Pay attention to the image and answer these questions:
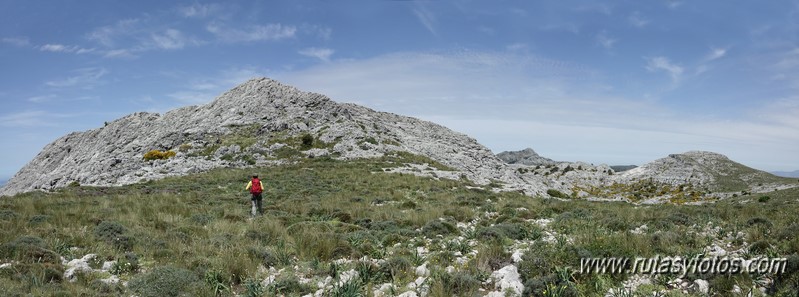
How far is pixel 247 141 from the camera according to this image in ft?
184

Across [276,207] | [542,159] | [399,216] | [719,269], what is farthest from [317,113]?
[542,159]

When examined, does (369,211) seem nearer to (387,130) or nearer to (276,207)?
(276,207)

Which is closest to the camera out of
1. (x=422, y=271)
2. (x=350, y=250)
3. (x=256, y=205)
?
(x=422, y=271)

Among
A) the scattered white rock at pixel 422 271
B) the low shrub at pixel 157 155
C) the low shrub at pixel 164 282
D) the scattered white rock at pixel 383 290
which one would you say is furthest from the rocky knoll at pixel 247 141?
the low shrub at pixel 164 282

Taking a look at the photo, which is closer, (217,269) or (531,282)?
(531,282)

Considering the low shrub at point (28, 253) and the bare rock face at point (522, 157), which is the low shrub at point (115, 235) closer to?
the low shrub at point (28, 253)

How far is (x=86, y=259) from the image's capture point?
9.00 metres

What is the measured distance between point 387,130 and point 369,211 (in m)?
51.6

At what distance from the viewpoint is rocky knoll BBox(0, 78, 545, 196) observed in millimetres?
48000

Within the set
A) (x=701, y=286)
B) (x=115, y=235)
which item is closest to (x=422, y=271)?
(x=701, y=286)

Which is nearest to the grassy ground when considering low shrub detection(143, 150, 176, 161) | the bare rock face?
low shrub detection(143, 150, 176, 161)

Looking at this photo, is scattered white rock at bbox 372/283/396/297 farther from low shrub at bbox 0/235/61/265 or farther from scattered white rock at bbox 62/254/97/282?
low shrub at bbox 0/235/61/265

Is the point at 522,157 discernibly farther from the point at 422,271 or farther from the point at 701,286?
the point at 422,271

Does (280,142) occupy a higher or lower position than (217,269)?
higher
